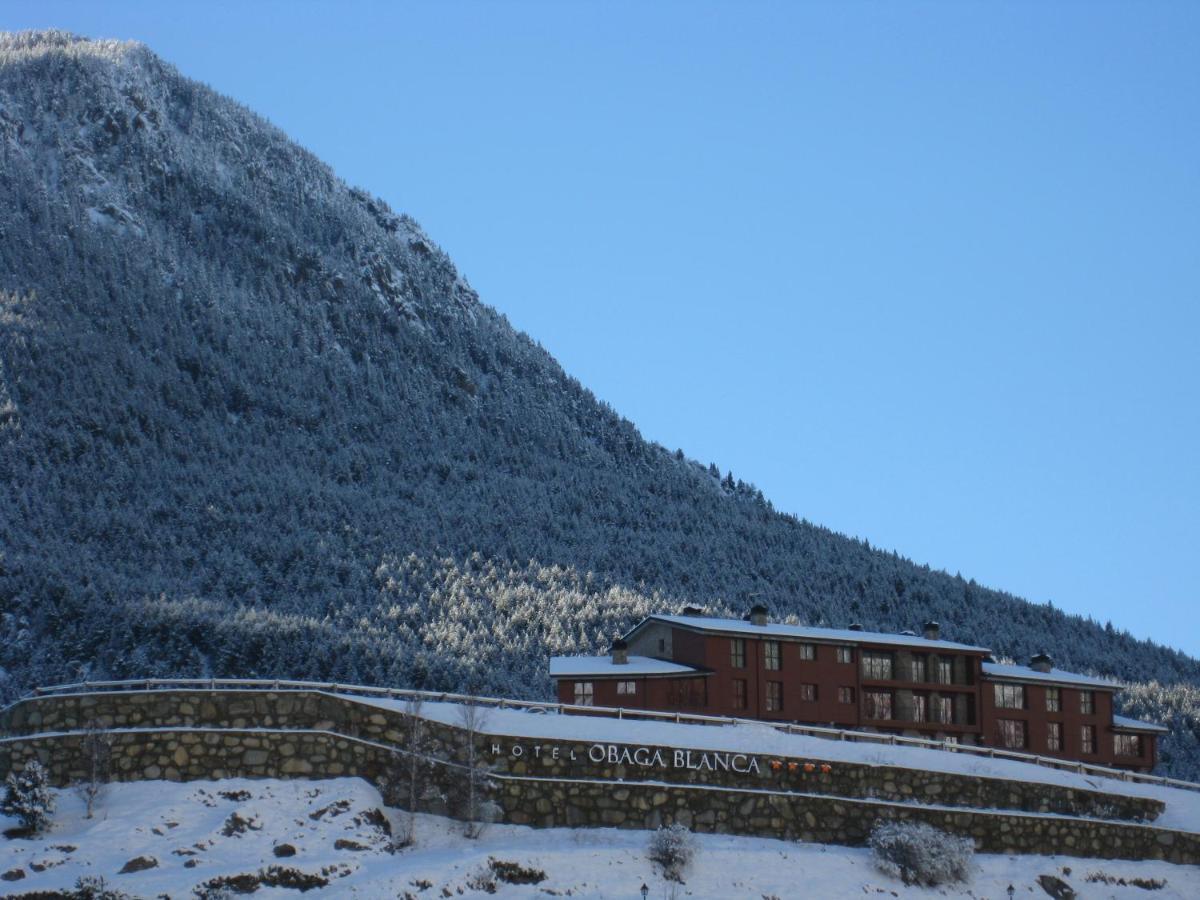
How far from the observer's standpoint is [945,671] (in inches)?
3275

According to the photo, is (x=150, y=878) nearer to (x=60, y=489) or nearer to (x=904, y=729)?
(x=904, y=729)

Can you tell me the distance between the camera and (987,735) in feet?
271

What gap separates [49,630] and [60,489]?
49456 mm

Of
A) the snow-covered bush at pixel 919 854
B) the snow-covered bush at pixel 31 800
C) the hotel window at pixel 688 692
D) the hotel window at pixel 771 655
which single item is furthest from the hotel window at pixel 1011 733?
the snow-covered bush at pixel 31 800

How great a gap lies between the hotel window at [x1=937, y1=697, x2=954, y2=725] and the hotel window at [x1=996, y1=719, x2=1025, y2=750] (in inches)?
107

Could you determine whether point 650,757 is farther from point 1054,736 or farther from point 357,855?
point 1054,736

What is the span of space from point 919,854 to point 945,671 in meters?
33.5

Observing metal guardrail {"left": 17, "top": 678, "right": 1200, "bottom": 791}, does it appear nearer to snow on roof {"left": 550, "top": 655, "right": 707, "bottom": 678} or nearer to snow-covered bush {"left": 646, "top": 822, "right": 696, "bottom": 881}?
snow-covered bush {"left": 646, "top": 822, "right": 696, "bottom": 881}

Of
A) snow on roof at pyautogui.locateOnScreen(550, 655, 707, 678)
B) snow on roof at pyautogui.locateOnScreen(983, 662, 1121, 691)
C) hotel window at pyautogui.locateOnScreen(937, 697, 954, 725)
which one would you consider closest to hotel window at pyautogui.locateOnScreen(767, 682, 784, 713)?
snow on roof at pyautogui.locateOnScreen(550, 655, 707, 678)

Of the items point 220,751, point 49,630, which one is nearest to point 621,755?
point 220,751

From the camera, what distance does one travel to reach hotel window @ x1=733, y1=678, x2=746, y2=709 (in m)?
77.6

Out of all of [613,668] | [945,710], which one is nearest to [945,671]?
[945,710]

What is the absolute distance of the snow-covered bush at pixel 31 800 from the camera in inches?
1768

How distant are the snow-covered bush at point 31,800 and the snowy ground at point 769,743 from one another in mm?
10218
